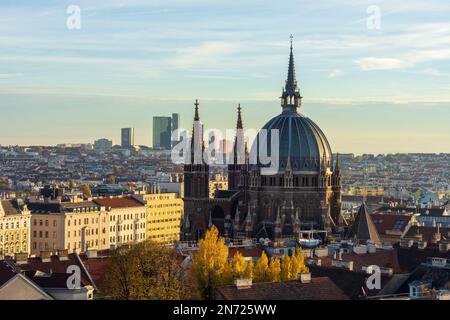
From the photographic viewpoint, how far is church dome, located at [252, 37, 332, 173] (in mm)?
110750

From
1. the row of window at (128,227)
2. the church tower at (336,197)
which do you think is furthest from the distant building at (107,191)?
the church tower at (336,197)

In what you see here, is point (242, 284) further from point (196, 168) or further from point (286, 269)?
point (196, 168)

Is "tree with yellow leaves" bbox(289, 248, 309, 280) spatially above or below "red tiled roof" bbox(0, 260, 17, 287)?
below

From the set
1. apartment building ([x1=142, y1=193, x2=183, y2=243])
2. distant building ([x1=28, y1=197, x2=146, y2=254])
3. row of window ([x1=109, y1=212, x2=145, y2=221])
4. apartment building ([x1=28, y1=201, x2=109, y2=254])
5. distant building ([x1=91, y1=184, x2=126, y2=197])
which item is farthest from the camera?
distant building ([x1=91, y1=184, x2=126, y2=197])

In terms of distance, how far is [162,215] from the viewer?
171m

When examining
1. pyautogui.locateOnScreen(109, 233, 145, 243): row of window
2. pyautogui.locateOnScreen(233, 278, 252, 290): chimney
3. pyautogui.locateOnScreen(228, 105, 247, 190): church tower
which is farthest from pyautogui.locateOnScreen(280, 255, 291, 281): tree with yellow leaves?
pyautogui.locateOnScreen(109, 233, 145, 243): row of window

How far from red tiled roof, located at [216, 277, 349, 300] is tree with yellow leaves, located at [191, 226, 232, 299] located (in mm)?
4431

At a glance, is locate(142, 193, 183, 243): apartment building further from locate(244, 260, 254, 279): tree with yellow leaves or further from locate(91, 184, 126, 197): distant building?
locate(244, 260, 254, 279): tree with yellow leaves

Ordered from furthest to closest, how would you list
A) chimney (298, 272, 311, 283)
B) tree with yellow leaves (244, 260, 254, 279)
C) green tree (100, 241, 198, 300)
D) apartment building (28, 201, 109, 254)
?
apartment building (28, 201, 109, 254)
tree with yellow leaves (244, 260, 254, 279)
chimney (298, 272, 311, 283)
green tree (100, 241, 198, 300)

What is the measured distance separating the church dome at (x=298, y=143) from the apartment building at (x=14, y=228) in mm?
32340

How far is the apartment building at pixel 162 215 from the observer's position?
166250 millimetres

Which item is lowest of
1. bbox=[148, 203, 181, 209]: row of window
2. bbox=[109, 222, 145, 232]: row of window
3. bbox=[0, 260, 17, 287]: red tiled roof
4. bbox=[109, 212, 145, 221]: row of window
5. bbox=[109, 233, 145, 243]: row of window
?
bbox=[109, 233, 145, 243]: row of window

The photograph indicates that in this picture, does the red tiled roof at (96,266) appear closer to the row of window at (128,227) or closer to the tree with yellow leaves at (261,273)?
the tree with yellow leaves at (261,273)

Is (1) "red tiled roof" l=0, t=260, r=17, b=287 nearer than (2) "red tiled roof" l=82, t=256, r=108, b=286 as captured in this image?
Yes
